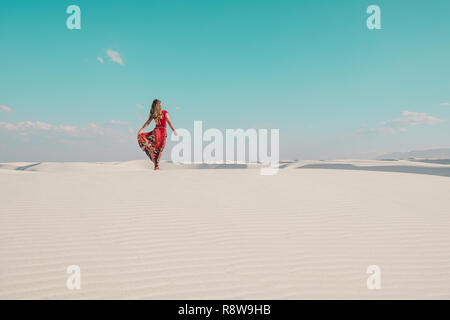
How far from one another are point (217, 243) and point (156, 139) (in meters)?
6.31

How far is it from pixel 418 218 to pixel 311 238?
244cm

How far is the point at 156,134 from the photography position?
28.6 ft

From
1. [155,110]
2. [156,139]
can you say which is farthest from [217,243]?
[156,139]

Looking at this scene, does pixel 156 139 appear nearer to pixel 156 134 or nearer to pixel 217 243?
pixel 156 134

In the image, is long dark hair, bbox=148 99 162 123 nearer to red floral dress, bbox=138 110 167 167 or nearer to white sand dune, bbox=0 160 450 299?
red floral dress, bbox=138 110 167 167

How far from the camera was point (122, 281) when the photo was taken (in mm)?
2422

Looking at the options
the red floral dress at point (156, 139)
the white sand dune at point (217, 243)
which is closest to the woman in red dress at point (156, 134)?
the red floral dress at point (156, 139)

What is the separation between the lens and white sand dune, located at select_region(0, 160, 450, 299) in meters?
2.39

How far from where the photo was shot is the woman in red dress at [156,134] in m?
8.31


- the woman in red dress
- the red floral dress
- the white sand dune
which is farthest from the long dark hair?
the white sand dune
